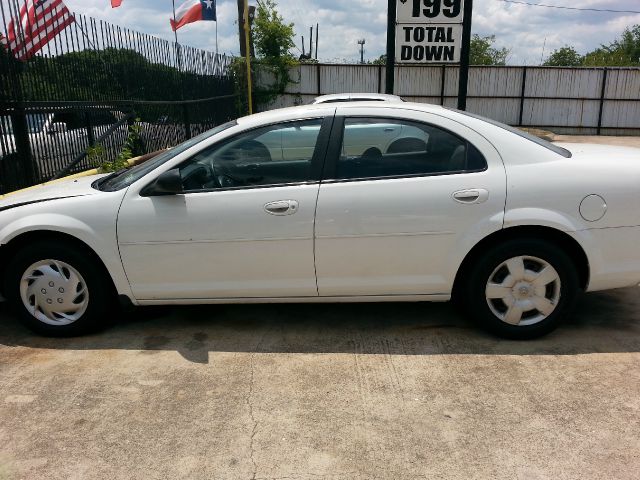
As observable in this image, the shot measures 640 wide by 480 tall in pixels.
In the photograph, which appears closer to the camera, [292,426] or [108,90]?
[292,426]

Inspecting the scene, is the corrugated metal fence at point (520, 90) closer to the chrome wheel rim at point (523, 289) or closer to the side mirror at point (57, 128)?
the side mirror at point (57, 128)

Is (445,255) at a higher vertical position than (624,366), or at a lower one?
higher

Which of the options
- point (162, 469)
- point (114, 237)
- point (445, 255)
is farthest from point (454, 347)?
point (114, 237)

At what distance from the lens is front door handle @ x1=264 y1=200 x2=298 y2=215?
3.56m

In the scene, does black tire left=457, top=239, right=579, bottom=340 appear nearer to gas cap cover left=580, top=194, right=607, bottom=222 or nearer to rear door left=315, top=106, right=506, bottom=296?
rear door left=315, top=106, right=506, bottom=296

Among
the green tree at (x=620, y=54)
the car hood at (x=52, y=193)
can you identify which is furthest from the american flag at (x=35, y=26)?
the green tree at (x=620, y=54)

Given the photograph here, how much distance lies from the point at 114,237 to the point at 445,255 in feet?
7.27

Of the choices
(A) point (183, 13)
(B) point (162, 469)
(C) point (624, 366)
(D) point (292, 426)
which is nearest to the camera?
(B) point (162, 469)

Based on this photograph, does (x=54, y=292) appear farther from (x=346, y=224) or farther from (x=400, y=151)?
(x=400, y=151)

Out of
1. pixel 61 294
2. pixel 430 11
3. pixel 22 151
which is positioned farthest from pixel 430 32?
pixel 61 294

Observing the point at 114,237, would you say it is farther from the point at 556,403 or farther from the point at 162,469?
the point at 556,403

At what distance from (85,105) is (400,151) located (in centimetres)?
597

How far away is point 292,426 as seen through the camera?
2.86 meters

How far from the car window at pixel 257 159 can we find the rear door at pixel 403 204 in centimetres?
20
